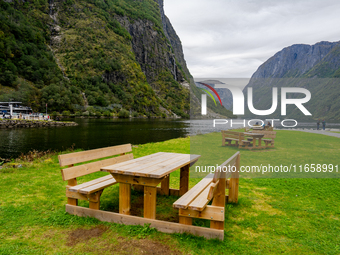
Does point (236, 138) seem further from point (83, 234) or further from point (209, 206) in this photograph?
point (83, 234)

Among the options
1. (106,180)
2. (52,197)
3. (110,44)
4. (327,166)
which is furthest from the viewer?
(110,44)

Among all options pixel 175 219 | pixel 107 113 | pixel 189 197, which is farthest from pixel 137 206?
pixel 107 113

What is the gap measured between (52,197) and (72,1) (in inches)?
6487

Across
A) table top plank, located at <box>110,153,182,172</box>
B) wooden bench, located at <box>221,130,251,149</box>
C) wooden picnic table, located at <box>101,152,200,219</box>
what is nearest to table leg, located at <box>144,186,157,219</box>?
wooden picnic table, located at <box>101,152,200,219</box>

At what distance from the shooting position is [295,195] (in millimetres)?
5422

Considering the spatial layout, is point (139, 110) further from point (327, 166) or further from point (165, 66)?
point (327, 166)

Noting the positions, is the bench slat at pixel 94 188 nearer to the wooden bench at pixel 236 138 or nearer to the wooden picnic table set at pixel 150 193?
the wooden picnic table set at pixel 150 193

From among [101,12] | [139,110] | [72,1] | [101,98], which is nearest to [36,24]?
[72,1]

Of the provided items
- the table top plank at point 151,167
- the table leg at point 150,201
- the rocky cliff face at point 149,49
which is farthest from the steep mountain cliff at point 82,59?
the table leg at point 150,201

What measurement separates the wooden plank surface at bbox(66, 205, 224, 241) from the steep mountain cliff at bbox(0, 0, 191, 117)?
85.6 metres

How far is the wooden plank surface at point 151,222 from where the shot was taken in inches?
137

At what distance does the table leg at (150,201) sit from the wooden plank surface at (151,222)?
0.31 feet

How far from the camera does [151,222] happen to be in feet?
12.4

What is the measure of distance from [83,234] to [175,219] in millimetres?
1576
